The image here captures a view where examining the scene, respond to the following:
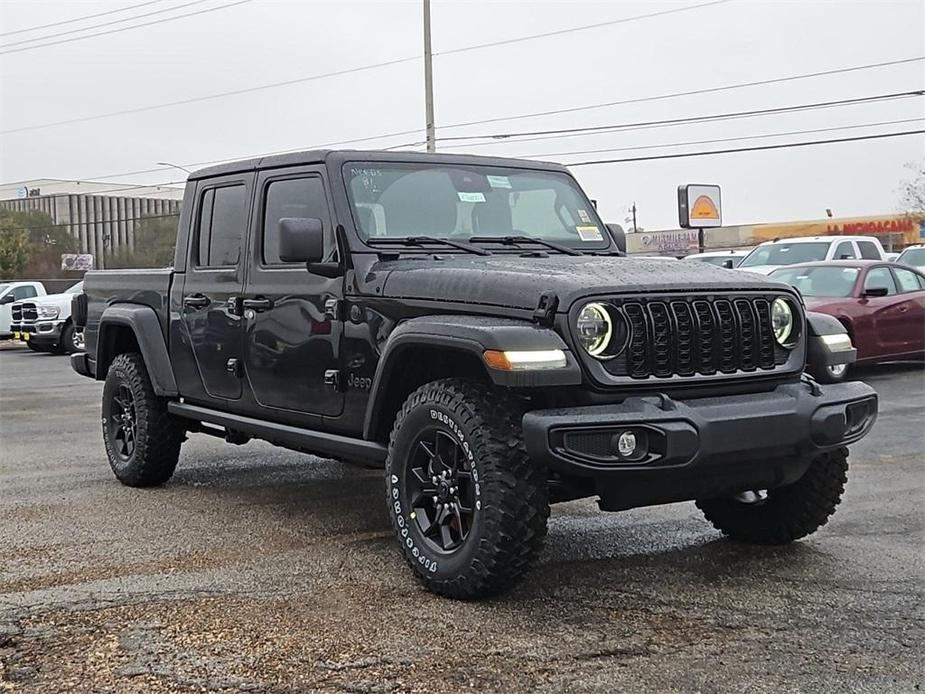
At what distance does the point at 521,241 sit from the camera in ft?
19.9

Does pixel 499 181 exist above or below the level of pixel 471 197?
above

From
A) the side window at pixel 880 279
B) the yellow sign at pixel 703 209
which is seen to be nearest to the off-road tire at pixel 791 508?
the side window at pixel 880 279

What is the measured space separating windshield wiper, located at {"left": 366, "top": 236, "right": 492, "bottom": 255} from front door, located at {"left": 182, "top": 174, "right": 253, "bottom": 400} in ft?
3.67

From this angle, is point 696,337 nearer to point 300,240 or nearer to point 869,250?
point 300,240

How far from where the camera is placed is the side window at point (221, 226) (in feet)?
21.9

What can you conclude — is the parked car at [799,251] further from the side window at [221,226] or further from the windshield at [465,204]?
the side window at [221,226]

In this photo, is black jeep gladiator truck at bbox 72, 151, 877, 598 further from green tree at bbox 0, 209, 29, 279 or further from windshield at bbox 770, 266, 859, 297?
green tree at bbox 0, 209, 29, 279

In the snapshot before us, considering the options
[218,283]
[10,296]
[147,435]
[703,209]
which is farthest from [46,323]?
[703,209]

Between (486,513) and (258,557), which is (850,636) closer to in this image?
(486,513)

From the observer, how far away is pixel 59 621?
4625mm

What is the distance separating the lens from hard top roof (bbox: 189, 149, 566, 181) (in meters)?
6.08

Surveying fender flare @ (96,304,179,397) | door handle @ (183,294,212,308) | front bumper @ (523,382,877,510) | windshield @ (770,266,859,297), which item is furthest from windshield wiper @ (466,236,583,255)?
windshield @ (770,266,859,297)

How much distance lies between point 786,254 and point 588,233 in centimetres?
1218

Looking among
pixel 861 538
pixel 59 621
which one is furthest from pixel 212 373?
pixel 861 538
